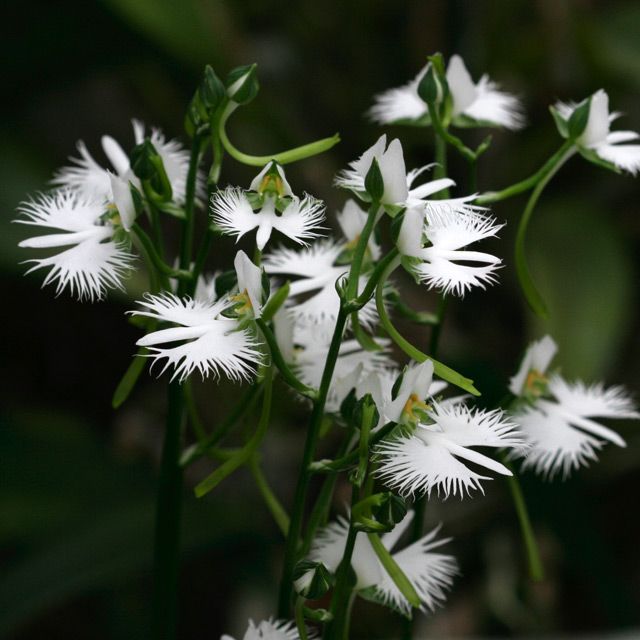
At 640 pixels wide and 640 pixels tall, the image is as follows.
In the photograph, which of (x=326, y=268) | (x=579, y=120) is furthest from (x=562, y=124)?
(x=326, y=268)

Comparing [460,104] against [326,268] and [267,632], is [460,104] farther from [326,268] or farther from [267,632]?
[267,632]

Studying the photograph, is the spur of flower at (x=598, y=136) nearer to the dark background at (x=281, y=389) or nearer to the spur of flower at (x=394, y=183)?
the spur of flower at (x=394, y=183)

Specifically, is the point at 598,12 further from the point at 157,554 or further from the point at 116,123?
the point at 157,554

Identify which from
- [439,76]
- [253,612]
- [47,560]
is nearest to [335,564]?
[439,76]

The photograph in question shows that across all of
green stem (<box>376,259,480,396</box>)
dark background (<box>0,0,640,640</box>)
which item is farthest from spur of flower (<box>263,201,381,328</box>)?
dark background (<box>0,0,640,640</box>)

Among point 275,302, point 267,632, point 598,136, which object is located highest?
point 598,136

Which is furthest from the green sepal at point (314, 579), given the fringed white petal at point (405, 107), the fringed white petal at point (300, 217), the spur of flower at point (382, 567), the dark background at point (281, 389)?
the dark background at point (281, 389)
